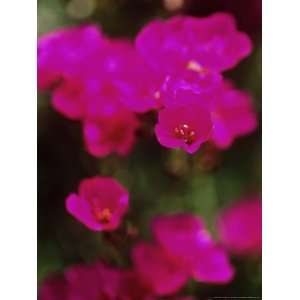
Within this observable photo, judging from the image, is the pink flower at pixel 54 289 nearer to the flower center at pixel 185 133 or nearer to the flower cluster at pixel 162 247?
the flower cluster at pixel 162 247

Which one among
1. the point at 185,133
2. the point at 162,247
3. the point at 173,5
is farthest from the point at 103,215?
the point at 173,5

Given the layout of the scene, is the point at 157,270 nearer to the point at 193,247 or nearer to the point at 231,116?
the point at 193,247

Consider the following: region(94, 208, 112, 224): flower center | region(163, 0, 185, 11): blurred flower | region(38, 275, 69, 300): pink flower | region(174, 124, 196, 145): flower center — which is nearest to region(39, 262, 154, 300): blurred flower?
region(38, 275, 69, 300): pink flower

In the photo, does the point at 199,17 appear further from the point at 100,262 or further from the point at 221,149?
the point at 100,262

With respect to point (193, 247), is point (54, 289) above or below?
below

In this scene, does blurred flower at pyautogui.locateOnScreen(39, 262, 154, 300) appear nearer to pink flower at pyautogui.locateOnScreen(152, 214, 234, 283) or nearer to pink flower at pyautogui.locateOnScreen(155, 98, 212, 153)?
pink flower at pyautogui.locateOnScreen(152, 214, 234, 283)
